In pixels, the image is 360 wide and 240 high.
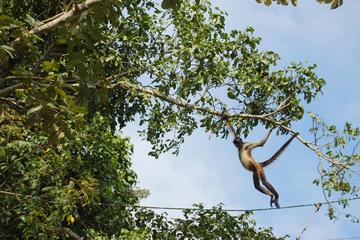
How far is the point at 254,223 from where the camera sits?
387 inches

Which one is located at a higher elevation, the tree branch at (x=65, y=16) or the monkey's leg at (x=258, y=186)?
the monkey's leg at (x=258, y=186)

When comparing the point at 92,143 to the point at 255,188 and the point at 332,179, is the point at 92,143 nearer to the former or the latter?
the point at 255,188

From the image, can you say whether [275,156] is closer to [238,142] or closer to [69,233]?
[238,142]

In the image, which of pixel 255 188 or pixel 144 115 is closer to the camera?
pixel 255 188

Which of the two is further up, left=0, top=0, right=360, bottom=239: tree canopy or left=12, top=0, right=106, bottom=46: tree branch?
left=0, top=0, right=360, bottom=239: tree canopy

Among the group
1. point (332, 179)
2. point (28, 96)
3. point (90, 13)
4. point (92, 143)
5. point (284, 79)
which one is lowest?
point (28, 96)

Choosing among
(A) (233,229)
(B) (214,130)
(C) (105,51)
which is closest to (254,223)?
(A) (233,229)

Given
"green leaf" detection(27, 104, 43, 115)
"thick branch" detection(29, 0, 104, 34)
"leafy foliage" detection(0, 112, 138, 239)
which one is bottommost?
"green leaf" detection(27, 104, 43, 115)

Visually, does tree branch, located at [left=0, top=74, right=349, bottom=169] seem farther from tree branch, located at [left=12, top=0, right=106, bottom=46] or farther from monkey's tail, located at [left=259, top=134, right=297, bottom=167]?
tree branch, located at [left=12, top=0, right=106, bottom=46]

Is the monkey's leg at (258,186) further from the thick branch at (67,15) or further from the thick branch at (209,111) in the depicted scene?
the thick branch at (67,15)

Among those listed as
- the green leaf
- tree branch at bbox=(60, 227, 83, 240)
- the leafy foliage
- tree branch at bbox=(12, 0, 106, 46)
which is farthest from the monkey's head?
the green leaf

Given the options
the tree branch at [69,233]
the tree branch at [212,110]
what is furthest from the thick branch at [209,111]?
the tree branch at [69,233]

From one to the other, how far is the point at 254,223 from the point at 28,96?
6.08 meters

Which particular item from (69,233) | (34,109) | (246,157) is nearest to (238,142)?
(246,157)
